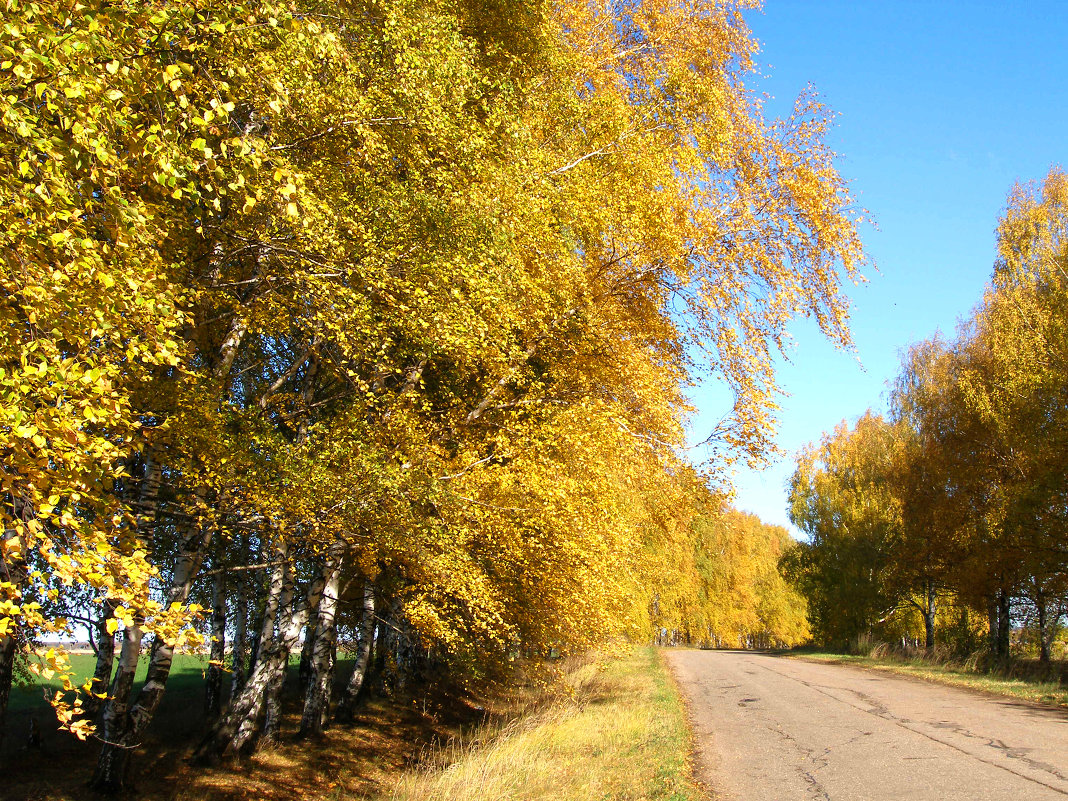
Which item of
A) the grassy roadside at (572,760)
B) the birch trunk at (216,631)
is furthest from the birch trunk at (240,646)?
the grassy roadside at (572,760)

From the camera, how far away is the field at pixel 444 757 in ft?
24.4

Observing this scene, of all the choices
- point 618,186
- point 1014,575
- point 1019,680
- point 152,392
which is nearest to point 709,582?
point 1014,575

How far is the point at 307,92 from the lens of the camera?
692 cm

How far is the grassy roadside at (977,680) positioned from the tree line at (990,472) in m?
2.56

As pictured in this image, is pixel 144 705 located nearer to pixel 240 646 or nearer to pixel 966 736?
pixel 240 646

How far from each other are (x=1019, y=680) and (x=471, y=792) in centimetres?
1550

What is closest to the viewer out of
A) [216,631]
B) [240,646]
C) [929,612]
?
[216,631]

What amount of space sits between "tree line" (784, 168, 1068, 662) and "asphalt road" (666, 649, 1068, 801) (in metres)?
7.62

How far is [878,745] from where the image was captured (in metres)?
8.69

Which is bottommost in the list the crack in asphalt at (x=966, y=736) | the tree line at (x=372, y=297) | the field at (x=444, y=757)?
the field at (x=444, y=757)

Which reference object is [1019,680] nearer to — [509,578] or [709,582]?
[509,578]

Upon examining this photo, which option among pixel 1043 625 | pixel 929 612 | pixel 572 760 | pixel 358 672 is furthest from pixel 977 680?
pixel 929 612

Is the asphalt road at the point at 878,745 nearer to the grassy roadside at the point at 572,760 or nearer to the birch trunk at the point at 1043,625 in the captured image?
the grassy roadside at the point at 572,760

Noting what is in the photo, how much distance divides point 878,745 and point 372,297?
8.68 metres
